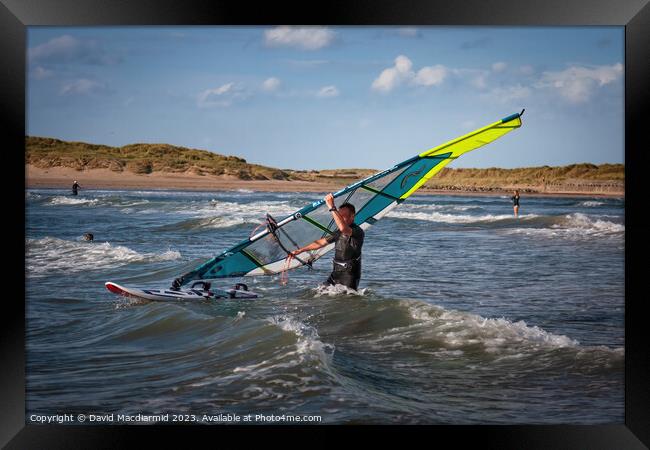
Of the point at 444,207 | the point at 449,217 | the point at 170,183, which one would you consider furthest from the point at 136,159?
the point at 444,207

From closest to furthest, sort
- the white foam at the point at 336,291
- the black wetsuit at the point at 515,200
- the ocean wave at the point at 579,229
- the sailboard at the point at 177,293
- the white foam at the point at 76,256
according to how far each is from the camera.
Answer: the white foam at the point at 76,256, the ocean wave at the point at 579,229, the sailboard at the point at 177,293, the white foam at the point at 336,291, the black wetsuit at the point at 515,200

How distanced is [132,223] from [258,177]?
7.01 ft

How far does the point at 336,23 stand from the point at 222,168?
19.6ft

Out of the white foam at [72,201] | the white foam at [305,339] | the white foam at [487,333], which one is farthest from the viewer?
the white foam at [72,201]

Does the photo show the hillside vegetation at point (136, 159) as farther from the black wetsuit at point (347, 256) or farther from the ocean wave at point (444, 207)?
the ocean wave at point (444, 207)

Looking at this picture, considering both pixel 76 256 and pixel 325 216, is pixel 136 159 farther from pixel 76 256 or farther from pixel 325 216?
pixel 325 216

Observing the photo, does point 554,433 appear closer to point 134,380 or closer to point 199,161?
point 134,380

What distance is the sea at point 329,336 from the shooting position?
4.11 meters

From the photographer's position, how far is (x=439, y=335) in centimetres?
515

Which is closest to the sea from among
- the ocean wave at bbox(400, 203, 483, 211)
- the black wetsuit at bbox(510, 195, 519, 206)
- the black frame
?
the black frame

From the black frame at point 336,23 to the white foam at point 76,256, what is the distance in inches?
29.9

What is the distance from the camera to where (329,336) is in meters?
5.20

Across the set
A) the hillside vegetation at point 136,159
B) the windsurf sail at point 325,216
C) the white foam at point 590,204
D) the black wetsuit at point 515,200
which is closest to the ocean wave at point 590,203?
the white foam at point 590,204

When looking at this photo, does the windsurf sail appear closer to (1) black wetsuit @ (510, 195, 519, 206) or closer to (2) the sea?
(2) the sea
